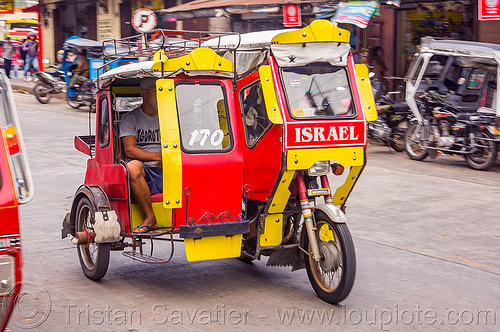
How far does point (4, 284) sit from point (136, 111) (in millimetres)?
2709

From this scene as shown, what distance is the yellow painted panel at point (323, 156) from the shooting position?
5.44 meters

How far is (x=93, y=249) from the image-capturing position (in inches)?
250

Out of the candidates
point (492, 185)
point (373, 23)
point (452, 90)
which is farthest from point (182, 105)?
point (373, 23)

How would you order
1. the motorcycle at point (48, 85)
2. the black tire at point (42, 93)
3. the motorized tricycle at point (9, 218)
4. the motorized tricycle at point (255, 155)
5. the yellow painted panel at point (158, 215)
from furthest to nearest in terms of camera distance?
A: the black tire at point (42, 93) < the motorcycle at point (48, 85) < the yellow painted panel at point (158, 215) < the motorized tricycle at point (255, 155) < the motorized tricycle at point (9, 218)

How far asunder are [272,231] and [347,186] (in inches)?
28.6

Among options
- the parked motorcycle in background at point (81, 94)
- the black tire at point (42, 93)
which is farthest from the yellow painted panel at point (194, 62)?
the black tire at point (42, 93)

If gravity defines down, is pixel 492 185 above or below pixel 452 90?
below

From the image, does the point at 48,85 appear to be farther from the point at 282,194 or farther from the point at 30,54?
the point at 282,194

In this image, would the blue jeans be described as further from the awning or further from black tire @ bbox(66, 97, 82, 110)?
black tire @ bbox(66, 97, 82, 110)

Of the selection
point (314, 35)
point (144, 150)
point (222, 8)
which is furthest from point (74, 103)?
point (314, 35)

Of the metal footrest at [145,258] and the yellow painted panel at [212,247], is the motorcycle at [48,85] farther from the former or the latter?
the yellow painted panel at [212,247]

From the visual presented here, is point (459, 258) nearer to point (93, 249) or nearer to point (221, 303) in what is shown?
point (221, 303)

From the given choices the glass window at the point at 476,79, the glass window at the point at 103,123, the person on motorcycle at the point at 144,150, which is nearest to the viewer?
the person on motorcycle at the point at 144,150

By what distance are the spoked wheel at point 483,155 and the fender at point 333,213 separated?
24.6 ft
